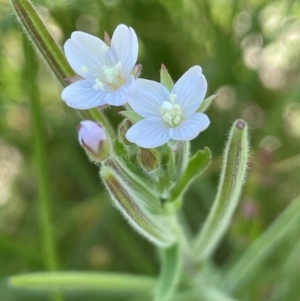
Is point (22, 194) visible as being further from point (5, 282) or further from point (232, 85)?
point (232, 85)

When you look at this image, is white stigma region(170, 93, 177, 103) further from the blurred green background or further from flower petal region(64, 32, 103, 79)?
the blurred green background

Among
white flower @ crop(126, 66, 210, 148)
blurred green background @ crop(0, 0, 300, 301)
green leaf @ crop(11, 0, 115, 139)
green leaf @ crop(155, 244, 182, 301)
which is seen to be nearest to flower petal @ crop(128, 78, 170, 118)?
white flower @ crop(126, 66, 210, 148)

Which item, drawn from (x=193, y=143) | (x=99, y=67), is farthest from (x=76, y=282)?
(x=193, y=143)

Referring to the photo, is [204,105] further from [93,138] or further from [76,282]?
[76,282]

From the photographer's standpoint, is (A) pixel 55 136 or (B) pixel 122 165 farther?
(A) pixel 55 136

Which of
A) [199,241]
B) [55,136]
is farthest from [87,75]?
[55,136]
